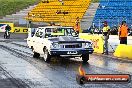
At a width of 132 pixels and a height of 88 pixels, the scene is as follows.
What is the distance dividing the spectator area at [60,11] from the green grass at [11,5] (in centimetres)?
664

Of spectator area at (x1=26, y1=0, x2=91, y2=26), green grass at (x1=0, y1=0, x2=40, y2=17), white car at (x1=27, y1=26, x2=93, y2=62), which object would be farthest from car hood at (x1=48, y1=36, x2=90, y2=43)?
green grass at (x1=0, y1=0, x2=40, y2=17)

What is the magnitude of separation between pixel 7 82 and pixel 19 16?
4924 cm

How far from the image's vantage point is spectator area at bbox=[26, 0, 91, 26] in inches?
2099

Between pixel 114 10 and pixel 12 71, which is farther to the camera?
pixel 114 10

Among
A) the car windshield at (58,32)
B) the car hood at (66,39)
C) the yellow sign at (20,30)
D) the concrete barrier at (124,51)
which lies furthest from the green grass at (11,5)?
the car hood at (66,39)

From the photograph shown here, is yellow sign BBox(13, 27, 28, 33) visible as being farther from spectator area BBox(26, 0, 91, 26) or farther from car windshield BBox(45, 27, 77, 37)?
car windshield BBox(45, 27, 77, 37)

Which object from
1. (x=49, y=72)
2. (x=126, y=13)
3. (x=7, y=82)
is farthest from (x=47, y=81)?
(x=126, y=13)

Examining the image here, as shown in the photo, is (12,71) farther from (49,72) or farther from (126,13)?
(126,13)

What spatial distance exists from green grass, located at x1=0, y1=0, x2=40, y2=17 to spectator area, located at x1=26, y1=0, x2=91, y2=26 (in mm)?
6644

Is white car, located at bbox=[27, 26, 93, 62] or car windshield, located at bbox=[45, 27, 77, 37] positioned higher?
car windshield, located at bbox=[45, 27, 77, 37]

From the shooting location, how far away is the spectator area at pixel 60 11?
53.3 metres

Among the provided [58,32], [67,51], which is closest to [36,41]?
[58,32]

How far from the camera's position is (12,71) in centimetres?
1401

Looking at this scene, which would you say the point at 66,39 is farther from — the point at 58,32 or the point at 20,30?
the point at 20,30
